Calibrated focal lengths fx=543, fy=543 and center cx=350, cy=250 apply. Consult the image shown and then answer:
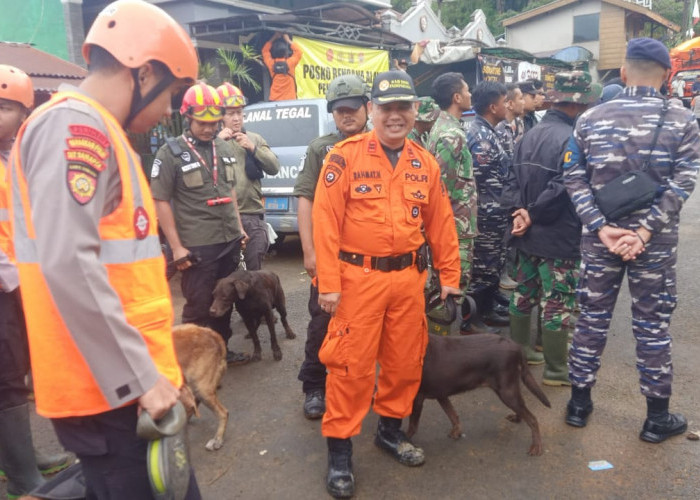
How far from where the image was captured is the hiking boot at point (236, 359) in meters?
4.81

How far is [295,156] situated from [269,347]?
135 inches

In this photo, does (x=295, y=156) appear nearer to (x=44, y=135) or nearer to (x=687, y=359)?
(x=687, y=359)

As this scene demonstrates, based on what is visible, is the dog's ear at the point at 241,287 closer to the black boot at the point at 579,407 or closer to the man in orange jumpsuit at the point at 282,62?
the black boot at the point at 579,407

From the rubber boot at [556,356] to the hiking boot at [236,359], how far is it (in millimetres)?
2520

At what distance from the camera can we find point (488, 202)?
17.2 feet

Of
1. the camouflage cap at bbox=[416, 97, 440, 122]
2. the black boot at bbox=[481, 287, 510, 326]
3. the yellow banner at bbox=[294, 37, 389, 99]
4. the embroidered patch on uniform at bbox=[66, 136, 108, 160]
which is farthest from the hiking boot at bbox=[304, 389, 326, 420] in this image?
the yellow banner at bbox=[294, 37, 389, 99]

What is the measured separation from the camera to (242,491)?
121 inches

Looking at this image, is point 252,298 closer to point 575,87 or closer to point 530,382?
point 530,382

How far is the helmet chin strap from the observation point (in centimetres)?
163

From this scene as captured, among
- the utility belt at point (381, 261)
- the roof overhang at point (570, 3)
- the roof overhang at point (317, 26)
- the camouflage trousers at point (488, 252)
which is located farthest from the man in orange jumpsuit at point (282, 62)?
the roof overhang at point (570, 3)

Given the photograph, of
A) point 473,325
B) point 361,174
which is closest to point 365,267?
point 361,174

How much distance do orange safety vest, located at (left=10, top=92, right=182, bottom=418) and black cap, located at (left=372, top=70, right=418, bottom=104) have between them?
64.7 inches

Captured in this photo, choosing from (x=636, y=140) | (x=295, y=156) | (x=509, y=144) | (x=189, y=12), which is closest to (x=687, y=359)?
(x=636, y=140)

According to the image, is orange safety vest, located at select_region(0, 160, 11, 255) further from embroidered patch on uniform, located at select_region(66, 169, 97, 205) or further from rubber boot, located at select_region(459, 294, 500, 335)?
rubber boot, located at select_region(459, 294, 500, 335)
